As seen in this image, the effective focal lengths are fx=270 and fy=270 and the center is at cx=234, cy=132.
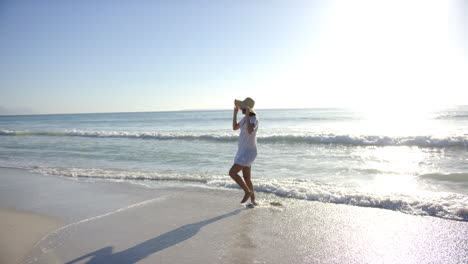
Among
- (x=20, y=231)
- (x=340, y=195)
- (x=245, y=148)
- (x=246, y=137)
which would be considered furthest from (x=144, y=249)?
(x=340, y=195)

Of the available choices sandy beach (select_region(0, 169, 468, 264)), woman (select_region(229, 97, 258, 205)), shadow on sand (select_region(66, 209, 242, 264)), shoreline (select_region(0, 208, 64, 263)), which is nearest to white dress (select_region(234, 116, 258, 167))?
woman (select_region(229, 97, 258, 205))

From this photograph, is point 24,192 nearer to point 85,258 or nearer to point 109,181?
point 109,181

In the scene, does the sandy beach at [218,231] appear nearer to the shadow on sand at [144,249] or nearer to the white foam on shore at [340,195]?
the shadow on sand at [144,249]

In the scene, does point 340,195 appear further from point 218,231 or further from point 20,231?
point 20,231

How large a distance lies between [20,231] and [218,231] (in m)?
2.93

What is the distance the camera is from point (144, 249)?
3.37 meters

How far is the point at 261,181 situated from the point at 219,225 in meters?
2.67

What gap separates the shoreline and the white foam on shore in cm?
277

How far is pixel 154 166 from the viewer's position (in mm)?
9008

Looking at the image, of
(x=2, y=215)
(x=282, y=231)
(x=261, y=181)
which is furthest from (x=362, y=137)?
(x=2, y=215)

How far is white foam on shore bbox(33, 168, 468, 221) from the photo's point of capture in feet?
14.9

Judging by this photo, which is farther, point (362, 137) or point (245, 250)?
point (362, 137)

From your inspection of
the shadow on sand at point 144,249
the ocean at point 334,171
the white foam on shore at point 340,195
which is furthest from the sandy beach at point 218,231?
the ocean at point 334,171

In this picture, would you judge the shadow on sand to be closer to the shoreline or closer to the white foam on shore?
the shoreline
